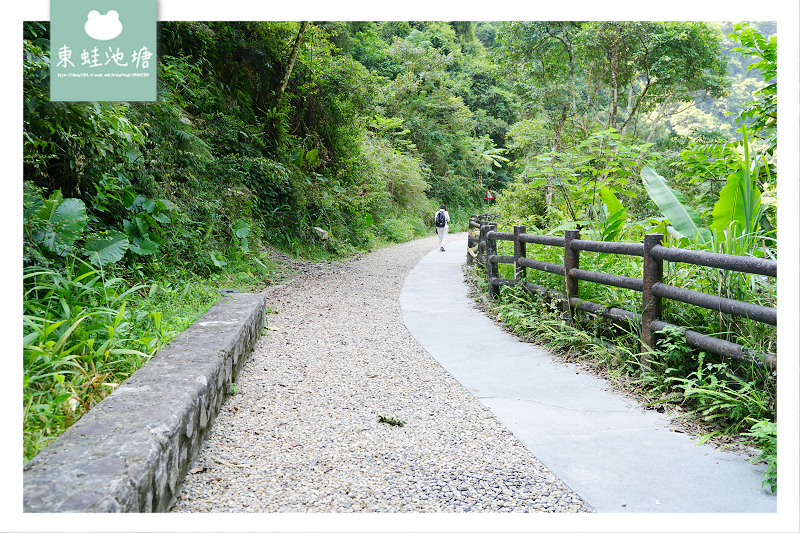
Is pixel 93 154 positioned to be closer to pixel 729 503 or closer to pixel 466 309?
pixel 466 309

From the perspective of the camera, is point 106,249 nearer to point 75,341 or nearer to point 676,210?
point 75,341

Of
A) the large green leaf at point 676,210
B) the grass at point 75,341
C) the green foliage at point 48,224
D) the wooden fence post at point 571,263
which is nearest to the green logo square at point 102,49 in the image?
the grass at point 75,341

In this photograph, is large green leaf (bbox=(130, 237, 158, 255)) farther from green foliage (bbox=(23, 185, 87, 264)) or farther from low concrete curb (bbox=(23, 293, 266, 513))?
low concrete curb (bbox=(23, 293, 266, 513))

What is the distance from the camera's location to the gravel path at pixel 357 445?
8.58ft

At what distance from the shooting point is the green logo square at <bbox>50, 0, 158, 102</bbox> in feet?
9.82

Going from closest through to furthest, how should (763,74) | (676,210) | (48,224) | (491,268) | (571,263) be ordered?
(48,224) < (676,210) < (571,263) < (763,74) < (491,268)

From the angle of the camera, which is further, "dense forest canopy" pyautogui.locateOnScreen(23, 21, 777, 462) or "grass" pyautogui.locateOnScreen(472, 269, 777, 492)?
Answer: "dense forest canopy" pyautogui.locateOnScreen(23, 21, 777, 462)

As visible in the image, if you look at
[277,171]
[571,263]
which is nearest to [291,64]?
[277,171]

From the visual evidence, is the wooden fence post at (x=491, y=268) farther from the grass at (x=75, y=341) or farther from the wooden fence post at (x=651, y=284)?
the grass at (x=75, y=341)

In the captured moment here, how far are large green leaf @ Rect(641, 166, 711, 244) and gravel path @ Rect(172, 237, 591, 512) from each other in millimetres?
2568

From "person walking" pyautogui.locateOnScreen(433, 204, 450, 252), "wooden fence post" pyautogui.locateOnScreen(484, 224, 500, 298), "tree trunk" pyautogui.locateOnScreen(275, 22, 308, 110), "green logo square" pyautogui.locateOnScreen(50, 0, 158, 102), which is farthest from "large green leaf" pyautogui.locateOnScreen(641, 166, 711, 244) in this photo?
"person walking" pyautogui.locateOnScreen(433, 204, 450, 252)

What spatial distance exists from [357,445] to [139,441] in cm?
134

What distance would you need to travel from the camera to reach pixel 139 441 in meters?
2.26
